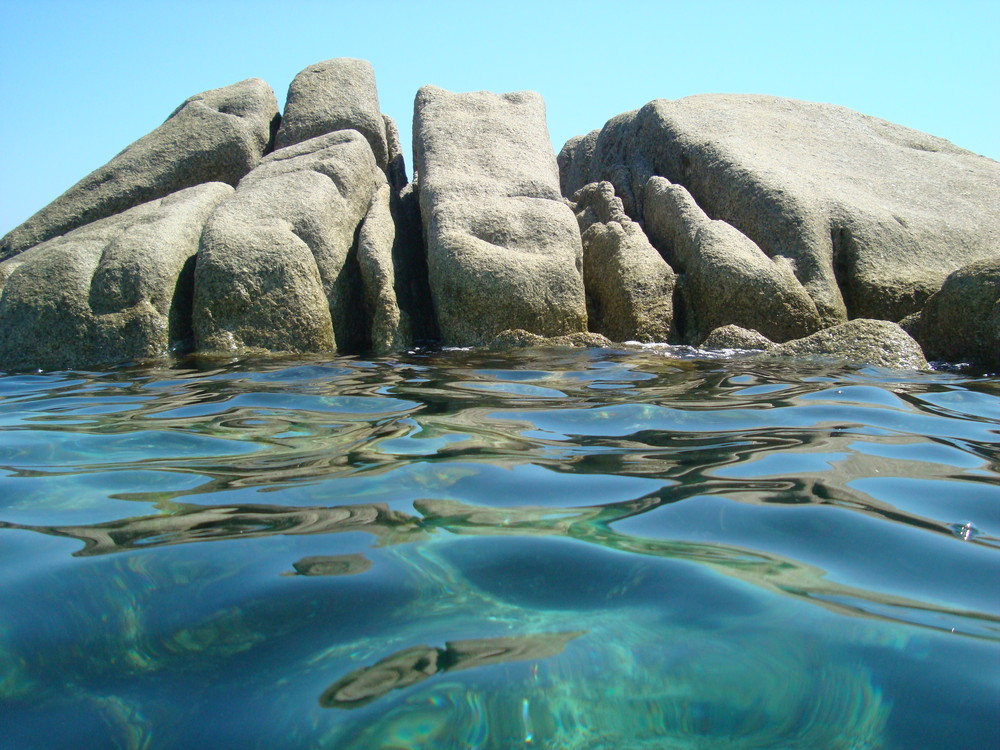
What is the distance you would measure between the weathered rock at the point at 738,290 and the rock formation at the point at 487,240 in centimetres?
2

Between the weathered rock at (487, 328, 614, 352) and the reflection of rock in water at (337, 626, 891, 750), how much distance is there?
19.7ft

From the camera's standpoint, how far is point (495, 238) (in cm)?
799

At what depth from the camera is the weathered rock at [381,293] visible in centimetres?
759

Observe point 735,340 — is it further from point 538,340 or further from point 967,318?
point 967,318

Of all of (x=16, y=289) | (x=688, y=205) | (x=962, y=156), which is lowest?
(x=16, y=289)

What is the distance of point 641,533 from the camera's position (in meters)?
2.19

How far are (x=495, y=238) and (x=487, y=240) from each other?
0.27ft

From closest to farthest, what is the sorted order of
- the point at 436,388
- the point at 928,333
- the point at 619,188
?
the point at 436,388, the point at 928,333, the point at 619,188

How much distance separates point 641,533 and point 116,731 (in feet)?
4.38

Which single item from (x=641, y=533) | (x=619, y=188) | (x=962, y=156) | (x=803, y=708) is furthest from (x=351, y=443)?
(x=962, y=156)

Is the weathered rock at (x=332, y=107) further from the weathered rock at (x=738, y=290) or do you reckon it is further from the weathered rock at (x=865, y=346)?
the weathered rock at (x=865, y=346)

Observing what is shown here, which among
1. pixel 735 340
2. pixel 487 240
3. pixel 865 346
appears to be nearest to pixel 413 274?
pixel 487 240

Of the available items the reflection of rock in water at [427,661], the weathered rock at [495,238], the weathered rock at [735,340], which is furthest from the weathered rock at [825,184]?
the reflection of rock in water at [427,661]

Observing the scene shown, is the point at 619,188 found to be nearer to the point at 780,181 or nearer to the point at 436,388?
the point at 780,181
